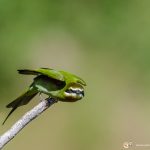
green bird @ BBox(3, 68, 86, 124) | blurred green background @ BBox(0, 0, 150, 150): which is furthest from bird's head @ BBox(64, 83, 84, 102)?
blurred green background @ BBox(0, 0, 150, 150)

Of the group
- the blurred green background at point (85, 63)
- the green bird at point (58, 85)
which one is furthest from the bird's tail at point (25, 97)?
the blurred green background at point (85, 63)

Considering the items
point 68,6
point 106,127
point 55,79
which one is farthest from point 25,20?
point 55,79

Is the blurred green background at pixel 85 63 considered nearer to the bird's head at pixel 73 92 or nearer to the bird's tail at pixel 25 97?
the bird's tail at pixel 25 97

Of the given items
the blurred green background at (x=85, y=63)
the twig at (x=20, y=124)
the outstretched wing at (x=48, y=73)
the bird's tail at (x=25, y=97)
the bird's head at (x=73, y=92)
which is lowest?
the blurred green background at (x=85, y=63)

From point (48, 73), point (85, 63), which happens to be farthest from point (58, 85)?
point (85, 63)

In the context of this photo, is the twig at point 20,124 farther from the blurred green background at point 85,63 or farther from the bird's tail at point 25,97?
the blurred green background at point 85,63

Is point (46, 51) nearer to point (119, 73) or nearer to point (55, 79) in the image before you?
point (119, 73)

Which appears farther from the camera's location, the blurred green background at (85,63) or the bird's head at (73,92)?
the blurred green background at (85,63)

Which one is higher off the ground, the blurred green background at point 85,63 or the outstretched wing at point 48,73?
the outstretched wing at point 48,73
